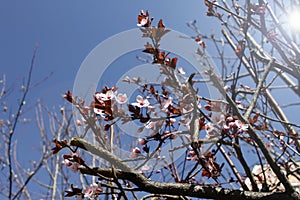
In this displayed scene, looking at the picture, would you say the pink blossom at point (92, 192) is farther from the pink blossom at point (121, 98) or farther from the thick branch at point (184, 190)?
the pink blossom at point (121, 98)

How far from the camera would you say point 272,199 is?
3.59ft

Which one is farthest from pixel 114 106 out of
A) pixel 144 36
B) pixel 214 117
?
pixel 214 117

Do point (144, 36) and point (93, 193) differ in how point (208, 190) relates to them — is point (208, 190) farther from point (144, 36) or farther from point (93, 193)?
point (144, 36)

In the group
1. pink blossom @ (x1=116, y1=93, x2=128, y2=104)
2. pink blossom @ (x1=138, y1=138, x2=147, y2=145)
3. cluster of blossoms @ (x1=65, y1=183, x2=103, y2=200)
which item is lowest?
cluster of blossoms @ (x1=65, y1=183, x2=103, y2=200)

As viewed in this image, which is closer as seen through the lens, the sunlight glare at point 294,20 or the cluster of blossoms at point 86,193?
the cluster of blossoms at point 86,193

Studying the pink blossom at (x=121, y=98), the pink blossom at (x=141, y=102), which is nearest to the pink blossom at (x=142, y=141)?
the pink blossom at (x=141, y=102)

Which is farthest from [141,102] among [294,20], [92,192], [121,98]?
[294,20]

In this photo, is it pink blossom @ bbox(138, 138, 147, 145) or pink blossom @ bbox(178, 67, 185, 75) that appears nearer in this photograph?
pink blossom @ bbox(138, 138, 147, 145)

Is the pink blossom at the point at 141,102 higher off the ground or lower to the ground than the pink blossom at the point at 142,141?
higher

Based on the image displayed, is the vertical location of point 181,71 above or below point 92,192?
above

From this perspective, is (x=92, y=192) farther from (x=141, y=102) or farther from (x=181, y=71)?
(x=181, y=71)

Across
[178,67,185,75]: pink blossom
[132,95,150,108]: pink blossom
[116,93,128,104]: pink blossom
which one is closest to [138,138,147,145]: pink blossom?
[132,95,150,108]: pink blossom

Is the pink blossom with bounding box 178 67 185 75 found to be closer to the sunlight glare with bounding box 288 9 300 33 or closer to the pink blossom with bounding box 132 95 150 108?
the pink blossom with bounding box 132 95 150 108

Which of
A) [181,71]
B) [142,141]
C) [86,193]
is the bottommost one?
[86,193]
